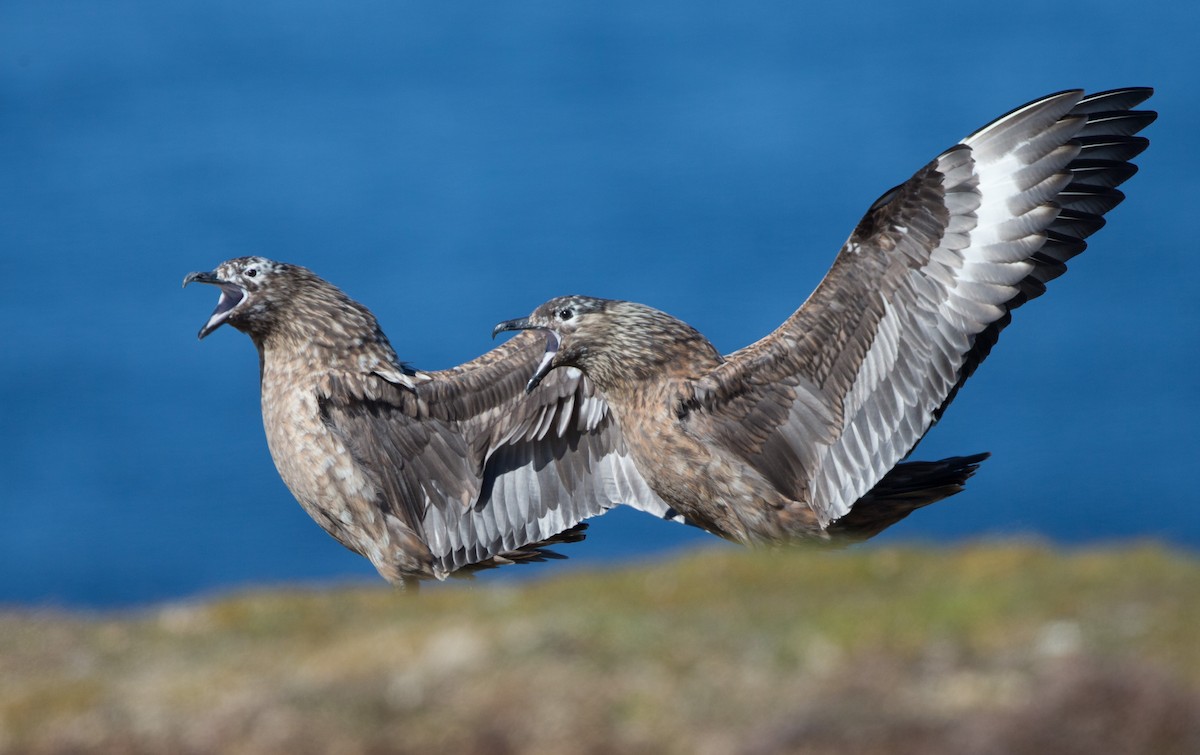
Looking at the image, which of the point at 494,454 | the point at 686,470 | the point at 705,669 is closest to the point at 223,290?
the point at 494,454

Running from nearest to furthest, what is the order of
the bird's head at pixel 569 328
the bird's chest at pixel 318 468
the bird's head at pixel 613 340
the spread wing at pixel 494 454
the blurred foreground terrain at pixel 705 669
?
the blurred foreground terrain at pixel 705 669 → the bird's head at pixel 613 340 → the bird's head at pixel 569 328 → the bird's chest at pixel 318 468 → the spread wing at pixel 494 454

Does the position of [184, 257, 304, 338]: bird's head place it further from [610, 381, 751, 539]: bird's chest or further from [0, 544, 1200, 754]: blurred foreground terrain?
[0, 544, 1200, 754]: blurred foreground terrain

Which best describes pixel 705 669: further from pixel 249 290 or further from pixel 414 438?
pixel 249 290

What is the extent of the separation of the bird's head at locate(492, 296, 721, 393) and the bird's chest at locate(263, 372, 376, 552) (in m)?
1.24

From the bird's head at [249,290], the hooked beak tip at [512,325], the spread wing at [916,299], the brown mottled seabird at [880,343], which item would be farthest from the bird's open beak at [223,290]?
the spread wing at [916,299]

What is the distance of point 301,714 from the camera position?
5188 millimetres

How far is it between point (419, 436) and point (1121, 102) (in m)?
4.82

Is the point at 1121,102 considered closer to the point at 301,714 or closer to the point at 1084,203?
the point at 1084,203

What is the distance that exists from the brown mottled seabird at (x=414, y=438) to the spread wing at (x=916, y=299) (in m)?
1.48

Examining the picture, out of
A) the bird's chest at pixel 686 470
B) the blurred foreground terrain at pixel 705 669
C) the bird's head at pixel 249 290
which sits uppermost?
the bird's head at pixel 249 290

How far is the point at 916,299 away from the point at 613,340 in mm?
1861

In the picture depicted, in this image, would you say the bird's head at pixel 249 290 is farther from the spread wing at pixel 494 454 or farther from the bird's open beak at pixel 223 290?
the spread wing at pixel 494 454

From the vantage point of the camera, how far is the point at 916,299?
8.89m

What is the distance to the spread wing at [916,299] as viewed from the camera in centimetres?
889
